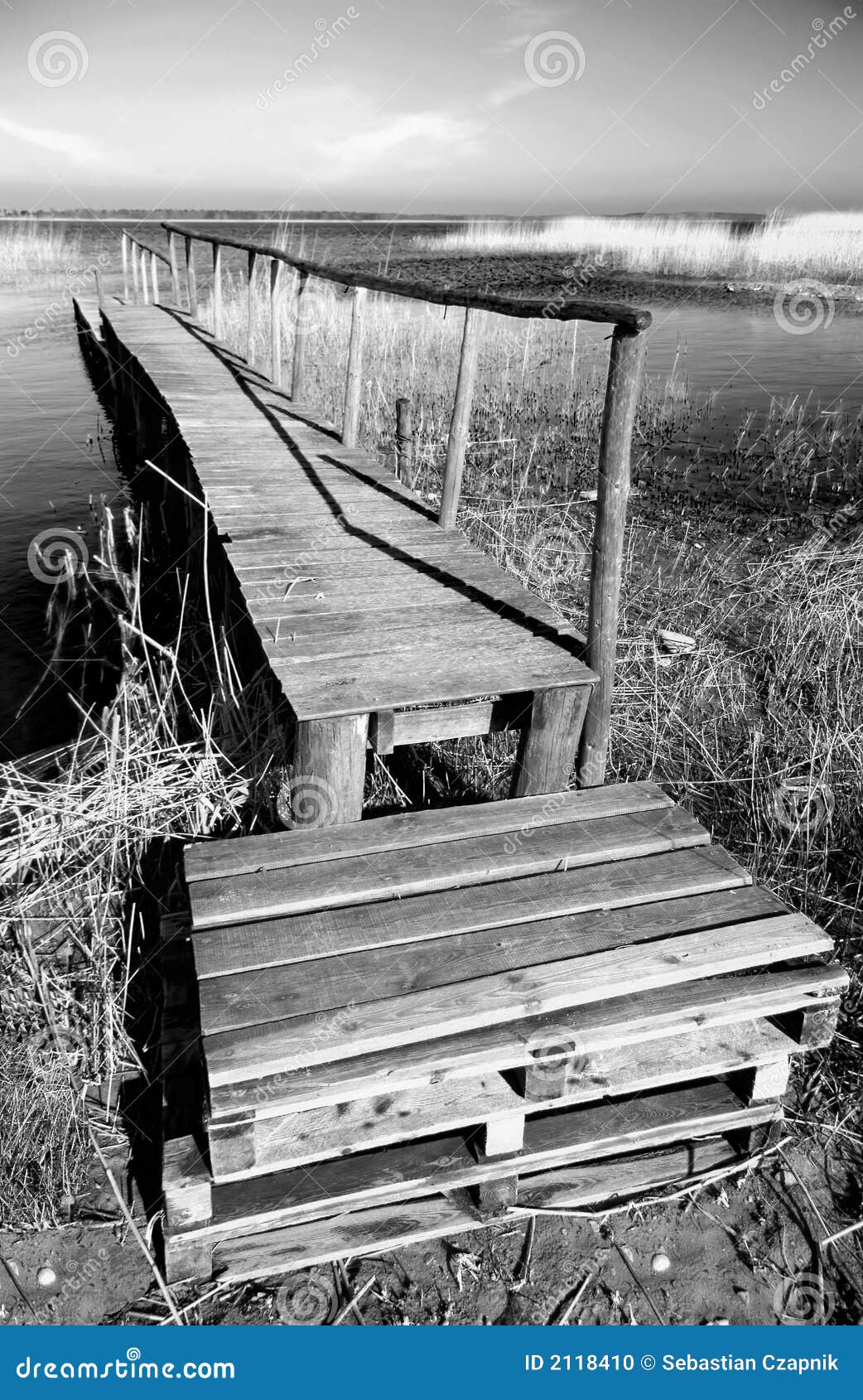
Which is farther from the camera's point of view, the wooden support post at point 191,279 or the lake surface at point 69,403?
the wooden support post at point 191,279

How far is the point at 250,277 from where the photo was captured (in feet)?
29.9

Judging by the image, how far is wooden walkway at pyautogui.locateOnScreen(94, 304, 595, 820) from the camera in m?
3.24

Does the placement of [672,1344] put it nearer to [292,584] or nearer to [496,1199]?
[496,1199]

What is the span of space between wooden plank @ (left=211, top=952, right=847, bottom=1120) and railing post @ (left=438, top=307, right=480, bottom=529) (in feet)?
9.03

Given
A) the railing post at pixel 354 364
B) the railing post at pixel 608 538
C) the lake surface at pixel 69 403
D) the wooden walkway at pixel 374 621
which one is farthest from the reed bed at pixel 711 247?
the railing post at pixel 608 538

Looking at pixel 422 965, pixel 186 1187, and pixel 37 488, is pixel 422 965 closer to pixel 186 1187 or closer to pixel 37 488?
pixel 186 1187

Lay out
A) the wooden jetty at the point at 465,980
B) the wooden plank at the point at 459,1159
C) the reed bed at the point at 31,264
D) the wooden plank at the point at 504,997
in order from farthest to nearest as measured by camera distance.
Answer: the reed bed at the point at 31,264
the wooden plank at the point at 459,1159
the wooden jetty at the point at 465,980
the wooden plank at the point at 504,997

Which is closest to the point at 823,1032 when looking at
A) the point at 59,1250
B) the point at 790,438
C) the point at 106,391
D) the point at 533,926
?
the point at 533,926

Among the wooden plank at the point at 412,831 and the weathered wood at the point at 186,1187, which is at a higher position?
the wooden plank at the point at 412,831

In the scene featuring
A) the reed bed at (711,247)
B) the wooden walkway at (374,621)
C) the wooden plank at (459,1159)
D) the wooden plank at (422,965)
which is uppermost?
the reed bed at (711,247)

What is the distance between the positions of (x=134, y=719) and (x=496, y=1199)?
2.67 metres

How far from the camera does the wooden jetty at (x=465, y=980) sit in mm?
2266

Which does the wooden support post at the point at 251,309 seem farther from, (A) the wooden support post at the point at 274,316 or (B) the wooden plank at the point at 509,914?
(B) the wooden plank at the point at 509,914

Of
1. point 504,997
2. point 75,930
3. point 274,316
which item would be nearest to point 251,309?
point 274,316
